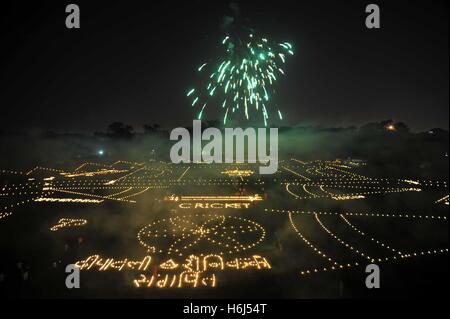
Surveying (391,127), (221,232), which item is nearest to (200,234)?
Answer: (221,232)

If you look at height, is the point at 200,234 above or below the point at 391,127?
below

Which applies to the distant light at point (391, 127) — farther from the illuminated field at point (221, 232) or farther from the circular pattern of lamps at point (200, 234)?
the circular pattern of lamps at point (200, 234)

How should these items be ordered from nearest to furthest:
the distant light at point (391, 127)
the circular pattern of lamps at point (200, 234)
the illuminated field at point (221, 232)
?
the illuminated field at point (221, 232) → the circular pattern of lamps at point (200, 234) → the distant light at point (391, 127)

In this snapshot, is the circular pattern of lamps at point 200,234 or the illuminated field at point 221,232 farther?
the circular pattern of lamps at point 200,234

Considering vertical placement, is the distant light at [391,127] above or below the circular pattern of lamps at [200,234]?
above

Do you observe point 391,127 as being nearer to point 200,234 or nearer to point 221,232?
point 221,232

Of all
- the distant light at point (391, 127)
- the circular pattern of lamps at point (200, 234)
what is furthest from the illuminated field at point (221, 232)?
the distant light at point (391, 127)

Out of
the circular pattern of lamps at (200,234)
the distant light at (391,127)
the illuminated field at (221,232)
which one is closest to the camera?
the illuminated field at (221,232)

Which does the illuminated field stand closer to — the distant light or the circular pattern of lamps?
the circular pattern of lamps
